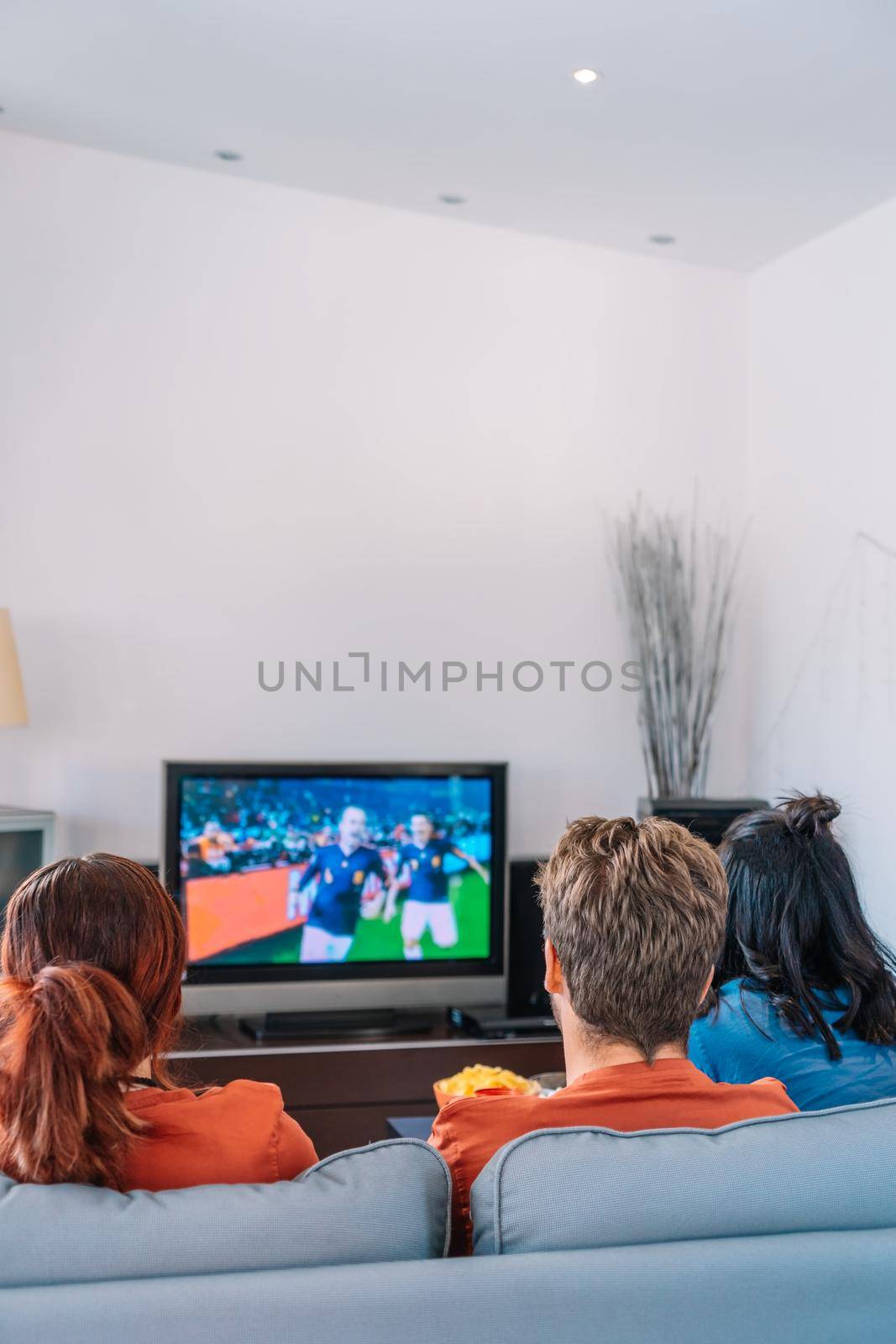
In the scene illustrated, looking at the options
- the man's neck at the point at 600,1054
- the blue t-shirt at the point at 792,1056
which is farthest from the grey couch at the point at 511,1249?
the blue t-shirt at the point at 792,1056

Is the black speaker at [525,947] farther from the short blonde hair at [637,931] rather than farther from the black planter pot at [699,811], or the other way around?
the short blonde hair at [637,931]

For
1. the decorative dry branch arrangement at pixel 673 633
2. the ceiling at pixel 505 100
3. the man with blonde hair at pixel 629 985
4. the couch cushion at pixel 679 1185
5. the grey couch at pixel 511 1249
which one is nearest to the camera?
the grey couch at pixel 511 1249

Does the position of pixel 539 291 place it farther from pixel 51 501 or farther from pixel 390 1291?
pixel 390 1291

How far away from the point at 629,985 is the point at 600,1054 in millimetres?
98

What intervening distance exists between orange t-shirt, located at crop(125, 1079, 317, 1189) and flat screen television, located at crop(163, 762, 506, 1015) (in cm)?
209

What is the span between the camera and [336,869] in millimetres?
3664

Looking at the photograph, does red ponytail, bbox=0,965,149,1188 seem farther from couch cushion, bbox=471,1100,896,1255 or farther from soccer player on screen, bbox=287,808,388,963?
soccer player on screen, bbox=287,808,388,963

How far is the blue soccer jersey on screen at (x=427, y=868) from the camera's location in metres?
3.74

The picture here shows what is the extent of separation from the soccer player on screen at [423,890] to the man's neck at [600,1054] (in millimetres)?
2148

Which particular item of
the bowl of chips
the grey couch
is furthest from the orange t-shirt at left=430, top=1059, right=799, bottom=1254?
the bowl of chips

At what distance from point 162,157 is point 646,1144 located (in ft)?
11.2

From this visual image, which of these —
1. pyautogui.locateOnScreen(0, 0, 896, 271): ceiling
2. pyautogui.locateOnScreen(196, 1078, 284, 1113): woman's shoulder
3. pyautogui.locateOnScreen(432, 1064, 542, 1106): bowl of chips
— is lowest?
pyautogui.locateOnScreen(432, 1064, 542, 1106): bowl of chips

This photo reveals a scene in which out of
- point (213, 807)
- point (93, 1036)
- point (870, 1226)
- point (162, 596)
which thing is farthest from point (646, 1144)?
point (162, 596)

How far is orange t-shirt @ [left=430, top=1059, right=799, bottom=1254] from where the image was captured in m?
1.43
